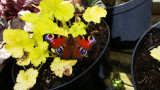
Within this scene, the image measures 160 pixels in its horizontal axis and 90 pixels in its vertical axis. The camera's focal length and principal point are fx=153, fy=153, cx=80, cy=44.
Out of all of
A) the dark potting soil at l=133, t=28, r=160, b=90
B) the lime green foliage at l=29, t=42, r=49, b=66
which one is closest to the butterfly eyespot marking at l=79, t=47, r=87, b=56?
the lime green foliage at l=29, t=42, r=49, b=66

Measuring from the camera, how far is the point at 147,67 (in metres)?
0.72

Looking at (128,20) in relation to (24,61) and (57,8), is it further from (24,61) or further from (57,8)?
(24,61)

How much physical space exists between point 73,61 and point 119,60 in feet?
1.85

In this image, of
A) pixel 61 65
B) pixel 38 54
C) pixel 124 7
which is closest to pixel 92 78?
pixel 61 65

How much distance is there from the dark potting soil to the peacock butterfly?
0.91ft

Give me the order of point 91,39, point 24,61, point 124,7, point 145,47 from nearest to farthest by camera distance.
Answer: point 91,39 < point 24,61 < point 145,47 < point 124,7

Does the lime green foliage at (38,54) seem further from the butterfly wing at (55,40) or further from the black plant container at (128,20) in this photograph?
the black plant container at (128,20)

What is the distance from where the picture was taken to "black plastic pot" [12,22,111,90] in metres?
0.62

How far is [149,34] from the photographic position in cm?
79

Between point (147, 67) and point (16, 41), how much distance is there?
0.59 metres

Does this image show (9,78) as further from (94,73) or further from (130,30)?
(130,30)

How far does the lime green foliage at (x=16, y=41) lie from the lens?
58cm

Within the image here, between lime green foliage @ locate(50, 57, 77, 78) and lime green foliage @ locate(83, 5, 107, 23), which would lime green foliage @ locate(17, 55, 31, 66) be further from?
lime green foliage @ locate(83, 5, 107, 23)

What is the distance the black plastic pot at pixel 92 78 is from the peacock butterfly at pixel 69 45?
9 centimetres
